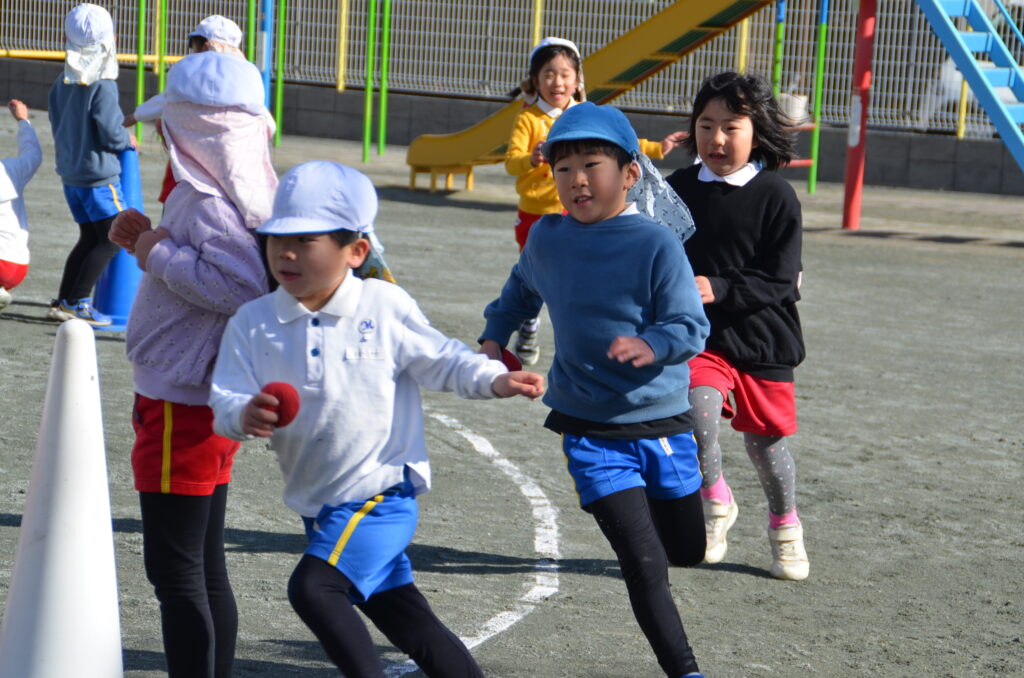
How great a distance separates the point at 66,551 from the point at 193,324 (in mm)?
613

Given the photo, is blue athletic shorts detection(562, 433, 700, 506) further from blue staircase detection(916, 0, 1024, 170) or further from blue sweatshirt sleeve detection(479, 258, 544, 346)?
blue staircase detection(916, 0, 1024, 170)

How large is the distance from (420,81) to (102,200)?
1516 centimetres

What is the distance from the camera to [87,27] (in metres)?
9.42

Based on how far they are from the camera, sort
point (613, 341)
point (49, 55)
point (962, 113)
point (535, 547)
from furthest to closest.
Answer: point (49, 55)
point (962, 113)
point (535, 547)
point (613, 341)

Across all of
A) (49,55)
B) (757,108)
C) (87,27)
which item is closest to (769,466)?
(757,108)

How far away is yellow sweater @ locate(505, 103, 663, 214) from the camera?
28.2ft

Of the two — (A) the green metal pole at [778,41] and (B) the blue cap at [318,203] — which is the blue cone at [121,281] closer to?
(B) the blue cap at [318,203]

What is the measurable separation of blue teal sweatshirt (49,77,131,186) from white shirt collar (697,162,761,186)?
5070 mm

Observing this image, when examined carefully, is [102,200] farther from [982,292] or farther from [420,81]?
[420,81]

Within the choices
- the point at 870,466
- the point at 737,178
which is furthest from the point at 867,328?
the point at 737,178

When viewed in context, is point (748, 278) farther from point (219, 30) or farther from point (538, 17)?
point (538, 17)

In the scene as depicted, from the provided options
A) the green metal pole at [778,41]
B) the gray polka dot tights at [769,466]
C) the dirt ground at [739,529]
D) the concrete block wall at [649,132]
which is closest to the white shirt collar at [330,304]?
the dirt ground at [739,529]

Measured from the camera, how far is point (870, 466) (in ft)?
23.9

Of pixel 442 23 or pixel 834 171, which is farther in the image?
pixel 442 23
